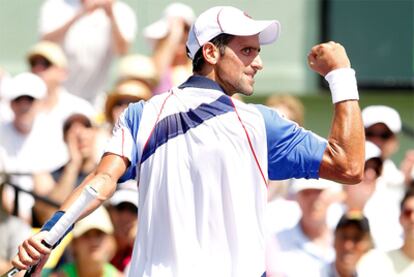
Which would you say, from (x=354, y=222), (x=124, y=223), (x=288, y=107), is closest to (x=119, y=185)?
(x=124, y=223)

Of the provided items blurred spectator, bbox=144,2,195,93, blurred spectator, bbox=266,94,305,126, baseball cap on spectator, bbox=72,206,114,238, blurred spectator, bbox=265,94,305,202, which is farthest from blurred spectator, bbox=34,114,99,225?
blurred spectator, bbox=266,94,305,126

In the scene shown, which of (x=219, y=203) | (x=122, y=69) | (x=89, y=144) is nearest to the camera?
(x=219, y=203)

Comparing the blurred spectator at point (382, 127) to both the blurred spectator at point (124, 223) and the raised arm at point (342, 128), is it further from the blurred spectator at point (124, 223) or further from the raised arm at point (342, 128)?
the raised arm at point (342, 128)

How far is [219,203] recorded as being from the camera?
5246mm

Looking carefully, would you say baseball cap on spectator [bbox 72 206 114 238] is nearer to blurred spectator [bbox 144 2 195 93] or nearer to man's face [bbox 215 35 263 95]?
blurred spectator [bbox 144 2 195 93]

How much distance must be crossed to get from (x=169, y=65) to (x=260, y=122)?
4.47 metres

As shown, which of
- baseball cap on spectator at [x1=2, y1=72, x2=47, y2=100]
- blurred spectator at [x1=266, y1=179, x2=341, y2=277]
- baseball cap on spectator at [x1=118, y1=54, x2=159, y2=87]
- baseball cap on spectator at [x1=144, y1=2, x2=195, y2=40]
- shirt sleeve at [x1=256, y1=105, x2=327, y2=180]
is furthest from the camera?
baseball cap on spectator at [x1=144, y1=2, x2=195, y2=40]

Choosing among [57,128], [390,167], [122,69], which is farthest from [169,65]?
Answer: [390,167]

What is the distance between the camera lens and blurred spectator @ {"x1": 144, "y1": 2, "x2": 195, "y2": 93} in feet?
31.8

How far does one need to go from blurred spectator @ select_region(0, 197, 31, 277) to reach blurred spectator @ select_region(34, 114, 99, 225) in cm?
18

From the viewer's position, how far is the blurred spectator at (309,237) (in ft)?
26.0

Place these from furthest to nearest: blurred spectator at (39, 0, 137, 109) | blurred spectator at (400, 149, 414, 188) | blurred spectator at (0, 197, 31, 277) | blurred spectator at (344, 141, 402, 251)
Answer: blurred spectator at (39, 0, 137, 109) → blurred spectator at (400, 149, 414, 188) → blurred spectator at (344, 141, 402, 251) → blurred spectator at (0, 197, 31, 277)

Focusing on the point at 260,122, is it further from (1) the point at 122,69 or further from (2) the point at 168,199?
(1) the point at 122,69

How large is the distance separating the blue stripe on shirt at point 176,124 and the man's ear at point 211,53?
20cm
